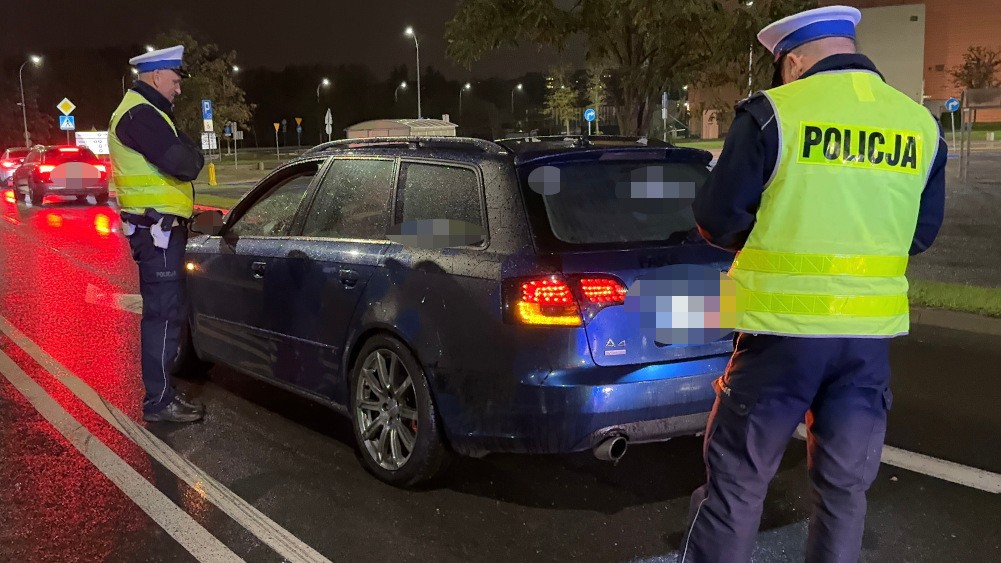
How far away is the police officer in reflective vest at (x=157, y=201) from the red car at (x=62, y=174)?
18.3 metres

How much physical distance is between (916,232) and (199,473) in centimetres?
344

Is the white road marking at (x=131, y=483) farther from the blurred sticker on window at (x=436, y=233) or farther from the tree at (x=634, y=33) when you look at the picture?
the tree at (x=634, y=33)

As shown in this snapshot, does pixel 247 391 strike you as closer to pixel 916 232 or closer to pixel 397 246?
pixel 397 246

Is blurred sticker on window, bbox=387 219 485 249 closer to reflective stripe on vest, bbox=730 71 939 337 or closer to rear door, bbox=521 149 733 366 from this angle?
rear door, bbox=521 149 733 366

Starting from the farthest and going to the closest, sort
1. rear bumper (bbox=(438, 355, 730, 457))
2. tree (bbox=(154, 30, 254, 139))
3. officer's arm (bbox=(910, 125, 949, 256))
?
tree (bbox=(154, 30, 254, 139)) → rear bumper (bbox=(438, 355, 730, 457)) → officer's arm (bbox=(910, 125, 949, 256))

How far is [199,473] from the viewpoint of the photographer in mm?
4469

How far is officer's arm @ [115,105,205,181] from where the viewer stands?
5.03 metres

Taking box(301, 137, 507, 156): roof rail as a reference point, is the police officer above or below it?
below

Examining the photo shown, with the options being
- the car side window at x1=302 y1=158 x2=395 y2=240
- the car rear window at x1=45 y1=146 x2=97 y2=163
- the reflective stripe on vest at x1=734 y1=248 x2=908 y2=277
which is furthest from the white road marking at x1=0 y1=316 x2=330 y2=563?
the car rear window at x1=45 y1=146 x2=97 y2=163

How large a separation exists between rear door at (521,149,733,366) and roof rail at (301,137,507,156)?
12.6 inches

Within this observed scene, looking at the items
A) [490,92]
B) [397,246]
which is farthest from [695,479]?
[490,92]

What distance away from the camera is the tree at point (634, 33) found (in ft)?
32.1

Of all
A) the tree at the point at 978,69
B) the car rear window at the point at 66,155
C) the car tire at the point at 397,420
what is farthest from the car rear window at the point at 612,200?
the tree at the point at 978,69

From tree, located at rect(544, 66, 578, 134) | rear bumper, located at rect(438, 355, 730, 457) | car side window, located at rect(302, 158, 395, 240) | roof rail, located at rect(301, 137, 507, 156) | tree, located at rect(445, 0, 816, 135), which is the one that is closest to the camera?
rear bumper, located at rect(438, 355, 730, 457)
